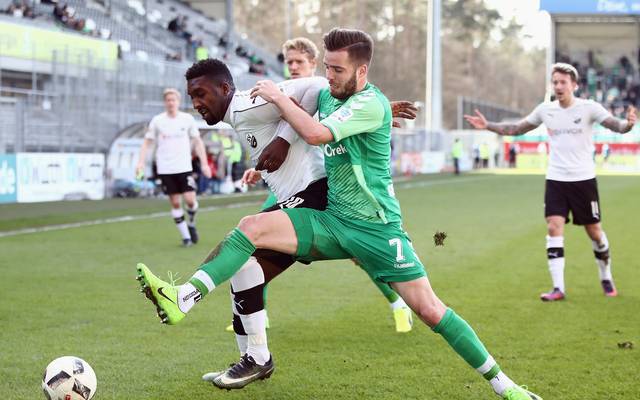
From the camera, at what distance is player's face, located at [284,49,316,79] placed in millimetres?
7109

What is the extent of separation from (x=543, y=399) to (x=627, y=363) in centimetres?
122

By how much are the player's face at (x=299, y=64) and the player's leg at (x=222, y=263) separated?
2.18 m


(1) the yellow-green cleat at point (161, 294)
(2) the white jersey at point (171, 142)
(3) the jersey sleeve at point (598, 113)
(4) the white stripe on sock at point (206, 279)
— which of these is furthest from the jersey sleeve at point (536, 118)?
(2) the white jersey at point (171, 142)

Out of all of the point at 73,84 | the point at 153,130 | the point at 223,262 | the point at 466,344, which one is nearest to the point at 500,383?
the point at 466,344

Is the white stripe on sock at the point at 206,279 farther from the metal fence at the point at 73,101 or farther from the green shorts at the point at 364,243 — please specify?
the metal fence at the point at 73,101

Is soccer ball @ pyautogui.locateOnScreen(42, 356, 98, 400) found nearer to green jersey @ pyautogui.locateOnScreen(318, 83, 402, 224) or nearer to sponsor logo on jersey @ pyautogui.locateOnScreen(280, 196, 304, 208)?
sponsor logo on jersey @ pyautogui.locateOnScreen(280, 196, 304, 208)

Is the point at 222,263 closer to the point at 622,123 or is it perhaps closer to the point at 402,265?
the point at 402,265

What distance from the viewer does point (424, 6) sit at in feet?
278

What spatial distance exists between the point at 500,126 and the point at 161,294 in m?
5.02

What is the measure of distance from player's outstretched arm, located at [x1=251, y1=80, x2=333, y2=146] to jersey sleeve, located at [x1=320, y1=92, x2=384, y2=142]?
0.06m

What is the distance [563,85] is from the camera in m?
8.94

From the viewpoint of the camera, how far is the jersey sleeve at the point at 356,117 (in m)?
4.81

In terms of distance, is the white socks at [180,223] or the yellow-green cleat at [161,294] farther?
the white socks at [180,223]

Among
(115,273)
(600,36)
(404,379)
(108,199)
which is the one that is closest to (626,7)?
(600,36)
